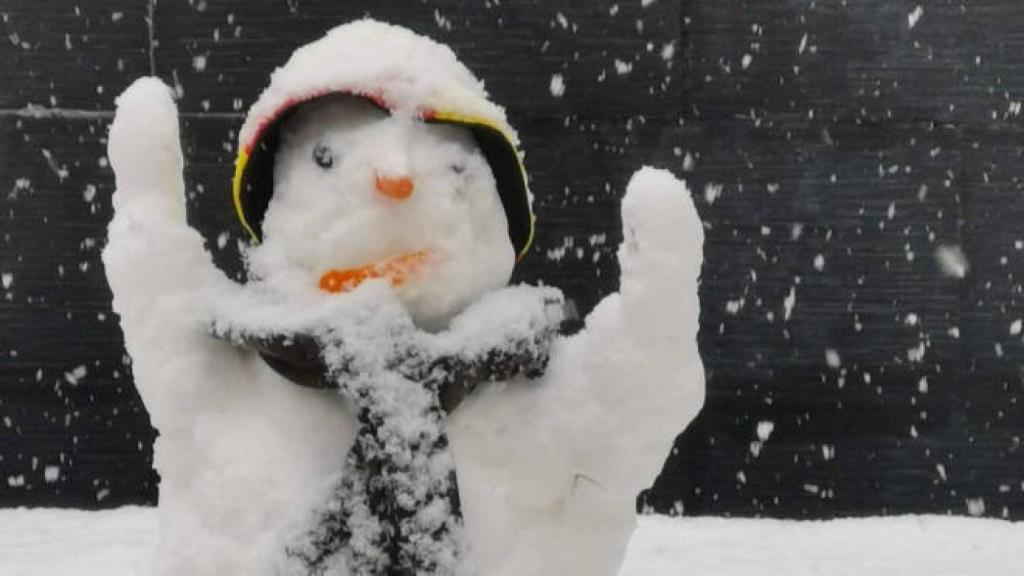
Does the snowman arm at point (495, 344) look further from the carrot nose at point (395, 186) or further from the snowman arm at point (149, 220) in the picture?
the snowman arm at point (149, 220)

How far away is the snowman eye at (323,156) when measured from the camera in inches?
97.2

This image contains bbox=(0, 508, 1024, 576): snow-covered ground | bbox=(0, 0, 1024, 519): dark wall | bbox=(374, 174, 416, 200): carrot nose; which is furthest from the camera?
bbox=(0, 0, 1024, 519): dark wall

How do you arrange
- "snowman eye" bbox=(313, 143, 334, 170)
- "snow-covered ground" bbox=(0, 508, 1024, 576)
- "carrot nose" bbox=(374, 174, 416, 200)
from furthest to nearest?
"snow-covered ground" bbox=(0, 508, 1024, 576), "snowman eye" bbox=(313, 143, 334, 170), "carrot nose" bbox=(374, 174, 416, 200)

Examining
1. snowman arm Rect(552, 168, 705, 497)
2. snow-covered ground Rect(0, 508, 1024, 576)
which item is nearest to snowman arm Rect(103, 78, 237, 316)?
snowman arm Rect(552, 168, 705, 497)

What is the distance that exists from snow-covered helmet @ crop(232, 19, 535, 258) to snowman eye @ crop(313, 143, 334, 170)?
93 millimetres

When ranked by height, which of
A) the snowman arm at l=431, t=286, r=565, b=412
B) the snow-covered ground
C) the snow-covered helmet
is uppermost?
the snow-covered helmet

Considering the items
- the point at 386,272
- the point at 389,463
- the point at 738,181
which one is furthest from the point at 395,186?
the point at 738,181

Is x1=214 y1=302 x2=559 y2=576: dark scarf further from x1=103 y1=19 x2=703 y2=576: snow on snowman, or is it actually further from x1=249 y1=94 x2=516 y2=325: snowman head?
x1=249 y1=94 x2=516 y2=325: snowman head

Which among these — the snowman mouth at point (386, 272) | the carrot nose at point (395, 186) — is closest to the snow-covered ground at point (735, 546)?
the snowman mouth at point (386, 272)

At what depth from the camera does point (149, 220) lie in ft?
8.30

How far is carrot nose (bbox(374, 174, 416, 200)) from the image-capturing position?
235 centimetres

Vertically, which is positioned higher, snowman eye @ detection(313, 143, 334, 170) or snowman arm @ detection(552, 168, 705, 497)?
snowman eye @ detection(313, 143, 334, 170)

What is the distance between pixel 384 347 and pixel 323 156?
1.31ft

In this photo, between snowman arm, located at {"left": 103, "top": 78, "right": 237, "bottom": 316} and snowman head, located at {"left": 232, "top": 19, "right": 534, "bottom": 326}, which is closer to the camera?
snowman head, located at {"left": 232, "top": 19, "right": 534, "bottom": 326}
